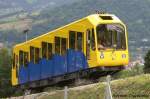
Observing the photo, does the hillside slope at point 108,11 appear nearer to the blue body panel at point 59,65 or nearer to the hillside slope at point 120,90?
the blue body panel at point 59,65

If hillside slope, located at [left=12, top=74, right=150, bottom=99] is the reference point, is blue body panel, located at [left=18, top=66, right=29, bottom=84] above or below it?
below

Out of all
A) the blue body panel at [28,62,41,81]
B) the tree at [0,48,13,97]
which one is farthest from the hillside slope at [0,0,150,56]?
the blue body panel at [28,62,41,81]

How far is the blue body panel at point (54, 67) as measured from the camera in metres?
25.4

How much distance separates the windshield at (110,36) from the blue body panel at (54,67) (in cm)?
107

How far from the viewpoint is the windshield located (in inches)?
960

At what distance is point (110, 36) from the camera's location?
2491cm

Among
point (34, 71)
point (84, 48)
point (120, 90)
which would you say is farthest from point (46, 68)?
point (120, 90)

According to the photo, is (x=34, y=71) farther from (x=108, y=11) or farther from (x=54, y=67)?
(x=108, y=11)

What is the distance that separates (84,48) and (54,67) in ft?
13.2

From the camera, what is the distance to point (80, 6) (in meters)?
183

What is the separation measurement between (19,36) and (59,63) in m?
138

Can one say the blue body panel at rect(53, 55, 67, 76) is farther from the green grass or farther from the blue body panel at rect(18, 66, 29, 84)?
the green grass

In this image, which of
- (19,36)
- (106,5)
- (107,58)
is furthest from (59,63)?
(106,5)

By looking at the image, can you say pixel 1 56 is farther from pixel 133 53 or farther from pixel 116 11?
pixel 116 11
